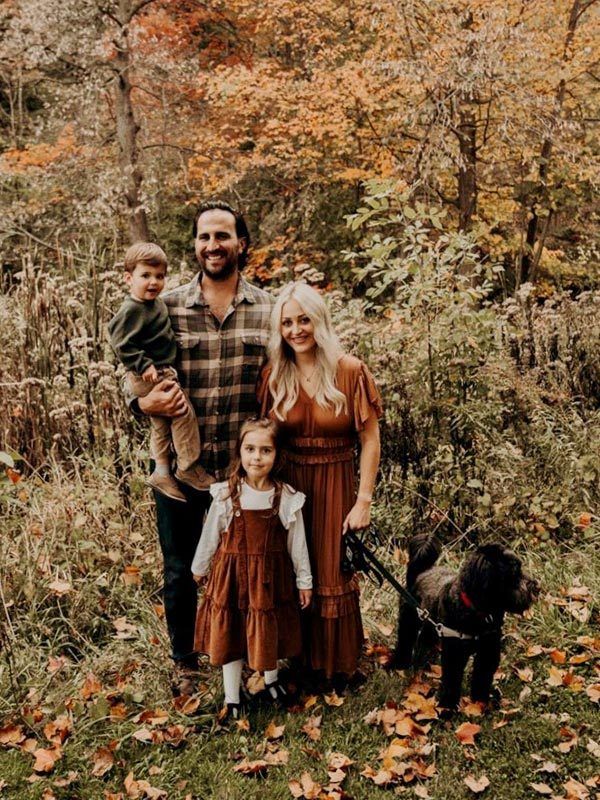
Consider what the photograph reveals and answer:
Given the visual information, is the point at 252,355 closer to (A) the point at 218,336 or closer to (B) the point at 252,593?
(A) the point at 218,336

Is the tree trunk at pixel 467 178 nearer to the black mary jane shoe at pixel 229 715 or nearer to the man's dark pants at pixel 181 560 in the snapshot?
the man's dark pants at pixel 181 560

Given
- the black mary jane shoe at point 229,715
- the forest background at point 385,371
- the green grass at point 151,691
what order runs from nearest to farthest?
1. the green grass at point 151,691
2. the black mary jane shoe at point 229,715
3. the forest background at point 385,371

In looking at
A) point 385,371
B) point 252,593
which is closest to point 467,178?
point 385,371

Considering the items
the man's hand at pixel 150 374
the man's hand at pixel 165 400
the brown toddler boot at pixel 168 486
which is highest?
the man's hand at pixel 150 374

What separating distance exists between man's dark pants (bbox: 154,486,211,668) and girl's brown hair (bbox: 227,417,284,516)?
0.27 metres

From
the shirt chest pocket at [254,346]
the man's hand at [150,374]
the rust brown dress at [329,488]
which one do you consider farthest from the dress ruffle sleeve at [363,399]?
the man's hand at [150,374]

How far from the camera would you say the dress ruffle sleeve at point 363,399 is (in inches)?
131

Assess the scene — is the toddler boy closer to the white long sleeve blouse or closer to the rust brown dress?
the white long sleeve blouse

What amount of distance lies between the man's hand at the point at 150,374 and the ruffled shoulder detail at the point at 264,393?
1.67 feet

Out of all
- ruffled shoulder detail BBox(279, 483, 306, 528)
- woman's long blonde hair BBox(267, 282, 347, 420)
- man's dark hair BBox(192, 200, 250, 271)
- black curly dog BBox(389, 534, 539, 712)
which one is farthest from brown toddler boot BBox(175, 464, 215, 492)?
black curly dog BBox(389, 534, 539, 712)

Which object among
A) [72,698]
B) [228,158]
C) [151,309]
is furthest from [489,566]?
[228,158]

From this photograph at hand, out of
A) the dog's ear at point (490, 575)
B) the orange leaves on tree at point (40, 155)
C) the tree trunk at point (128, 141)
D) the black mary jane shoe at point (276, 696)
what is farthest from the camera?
the orange leaves on tree at point (40, 155)

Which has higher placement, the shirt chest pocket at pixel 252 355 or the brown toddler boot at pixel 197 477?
the shirt chest pocket at pixel 252 355

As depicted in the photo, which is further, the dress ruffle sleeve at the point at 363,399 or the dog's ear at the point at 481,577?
the dress ruffle sleeve at the point at 363,399
